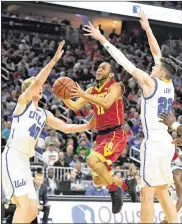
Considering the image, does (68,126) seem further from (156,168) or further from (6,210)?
(6,210)

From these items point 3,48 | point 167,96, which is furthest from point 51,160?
point 3,48

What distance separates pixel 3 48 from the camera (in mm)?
24250

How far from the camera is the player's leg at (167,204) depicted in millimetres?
7422

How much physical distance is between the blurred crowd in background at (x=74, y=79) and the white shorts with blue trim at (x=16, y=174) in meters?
5.83

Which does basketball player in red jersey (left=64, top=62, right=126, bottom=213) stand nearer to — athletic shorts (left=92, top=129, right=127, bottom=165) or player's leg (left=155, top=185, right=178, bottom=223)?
athletic shorts (left=92, top=129, right=127, bottom=165)

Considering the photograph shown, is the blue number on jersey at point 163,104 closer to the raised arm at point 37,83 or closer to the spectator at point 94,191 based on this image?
the raised arm at point 37,83

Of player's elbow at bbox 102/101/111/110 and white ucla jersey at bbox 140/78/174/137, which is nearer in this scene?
white ucla jersey at bbox 140/78/174/137

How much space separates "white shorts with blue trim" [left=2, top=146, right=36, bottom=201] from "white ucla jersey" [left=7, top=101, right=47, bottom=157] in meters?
0.08

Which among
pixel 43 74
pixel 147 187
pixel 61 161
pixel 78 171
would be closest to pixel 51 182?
pixel 78 171

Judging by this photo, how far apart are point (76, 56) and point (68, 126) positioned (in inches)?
692

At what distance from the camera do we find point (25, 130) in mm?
7504

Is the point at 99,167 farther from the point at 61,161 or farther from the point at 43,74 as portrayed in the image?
the point at 61,161

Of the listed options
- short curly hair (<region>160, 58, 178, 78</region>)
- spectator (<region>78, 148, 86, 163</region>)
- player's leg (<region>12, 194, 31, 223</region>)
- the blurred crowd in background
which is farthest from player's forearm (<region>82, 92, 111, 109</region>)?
spectator (<region>78, 148, 86, 163</region>)

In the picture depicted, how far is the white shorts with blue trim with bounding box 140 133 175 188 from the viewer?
745cm
